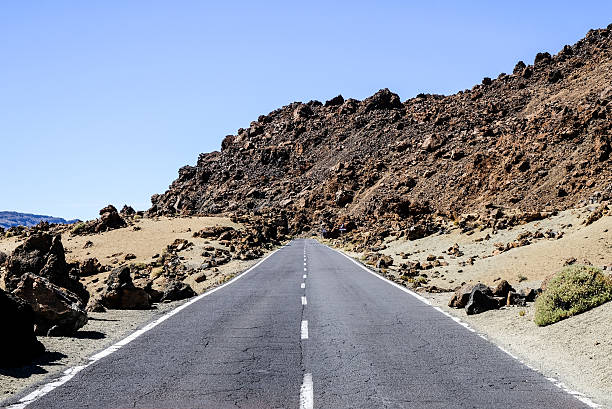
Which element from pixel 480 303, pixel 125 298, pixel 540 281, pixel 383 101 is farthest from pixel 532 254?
pixel 383 101

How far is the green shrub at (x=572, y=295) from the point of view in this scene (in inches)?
424

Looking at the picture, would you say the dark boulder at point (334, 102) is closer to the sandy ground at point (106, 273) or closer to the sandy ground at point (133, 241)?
the sandy ground at point (106, 273)

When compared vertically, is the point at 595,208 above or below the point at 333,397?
above

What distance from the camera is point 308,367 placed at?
317 inches

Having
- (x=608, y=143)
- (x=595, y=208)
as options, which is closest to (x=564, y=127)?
(x=608, y=143)

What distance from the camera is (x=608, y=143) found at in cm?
4550

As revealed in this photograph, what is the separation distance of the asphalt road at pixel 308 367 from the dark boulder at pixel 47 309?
146 centimetres

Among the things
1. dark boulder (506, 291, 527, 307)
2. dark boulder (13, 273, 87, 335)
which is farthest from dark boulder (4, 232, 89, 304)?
dark boulder (506, 291, 527, 307)

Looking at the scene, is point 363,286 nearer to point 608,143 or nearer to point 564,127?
Answer: point 608,143

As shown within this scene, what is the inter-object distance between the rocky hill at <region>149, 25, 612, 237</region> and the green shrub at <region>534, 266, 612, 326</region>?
87.1 feet

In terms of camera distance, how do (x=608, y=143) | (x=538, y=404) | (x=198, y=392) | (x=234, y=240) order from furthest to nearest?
(x=234, y=240), (x=608, y=143), (x=198, y=392), (x=538, y=404)

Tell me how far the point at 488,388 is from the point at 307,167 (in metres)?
111

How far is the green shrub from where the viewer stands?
1076 cm

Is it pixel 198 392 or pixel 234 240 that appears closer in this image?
pixel 198 392
